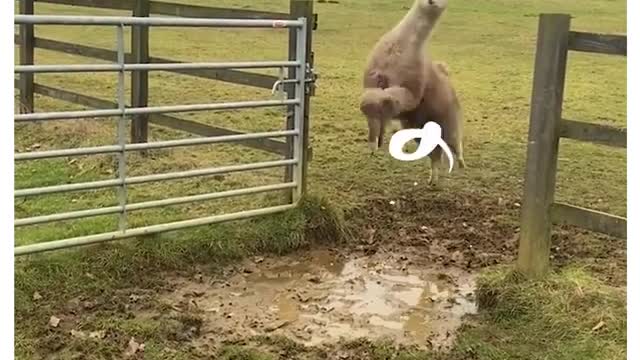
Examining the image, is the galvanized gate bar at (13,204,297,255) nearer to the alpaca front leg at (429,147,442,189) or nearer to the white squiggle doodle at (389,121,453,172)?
the white squiggle doodle at (389,121,453,172)

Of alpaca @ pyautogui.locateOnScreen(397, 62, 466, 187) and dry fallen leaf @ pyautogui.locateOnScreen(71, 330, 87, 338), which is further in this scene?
alpaca @ pyautogui.locateOnScreen(397, 62, 466, 187)

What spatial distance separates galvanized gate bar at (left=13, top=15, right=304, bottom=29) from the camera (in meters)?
4.52

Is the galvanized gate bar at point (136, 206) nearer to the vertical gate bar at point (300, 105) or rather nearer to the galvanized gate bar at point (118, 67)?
the vertical gate bar at point (300, 105)

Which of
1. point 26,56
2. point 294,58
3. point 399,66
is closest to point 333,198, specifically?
point 294,58

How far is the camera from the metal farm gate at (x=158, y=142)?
464 centimetres

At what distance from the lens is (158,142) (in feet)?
17.8

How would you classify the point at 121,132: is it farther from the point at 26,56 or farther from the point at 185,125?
the point at 26,56

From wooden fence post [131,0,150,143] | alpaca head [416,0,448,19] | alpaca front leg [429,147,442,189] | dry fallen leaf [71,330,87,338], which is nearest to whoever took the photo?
dry fallen leaf [71,330,87,338]

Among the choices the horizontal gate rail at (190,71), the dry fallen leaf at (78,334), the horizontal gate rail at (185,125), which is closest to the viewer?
the dry fallen leaf at (78,334)

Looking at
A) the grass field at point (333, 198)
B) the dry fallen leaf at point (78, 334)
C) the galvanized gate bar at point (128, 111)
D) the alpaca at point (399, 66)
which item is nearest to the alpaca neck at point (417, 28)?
the alpaca at point (399, 66)

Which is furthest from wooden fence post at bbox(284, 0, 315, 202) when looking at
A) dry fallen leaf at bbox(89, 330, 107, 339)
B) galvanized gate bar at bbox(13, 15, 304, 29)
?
dry fallen leaf at bbox(89, 330, 107, 339)

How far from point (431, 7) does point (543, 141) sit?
122 centimetres
